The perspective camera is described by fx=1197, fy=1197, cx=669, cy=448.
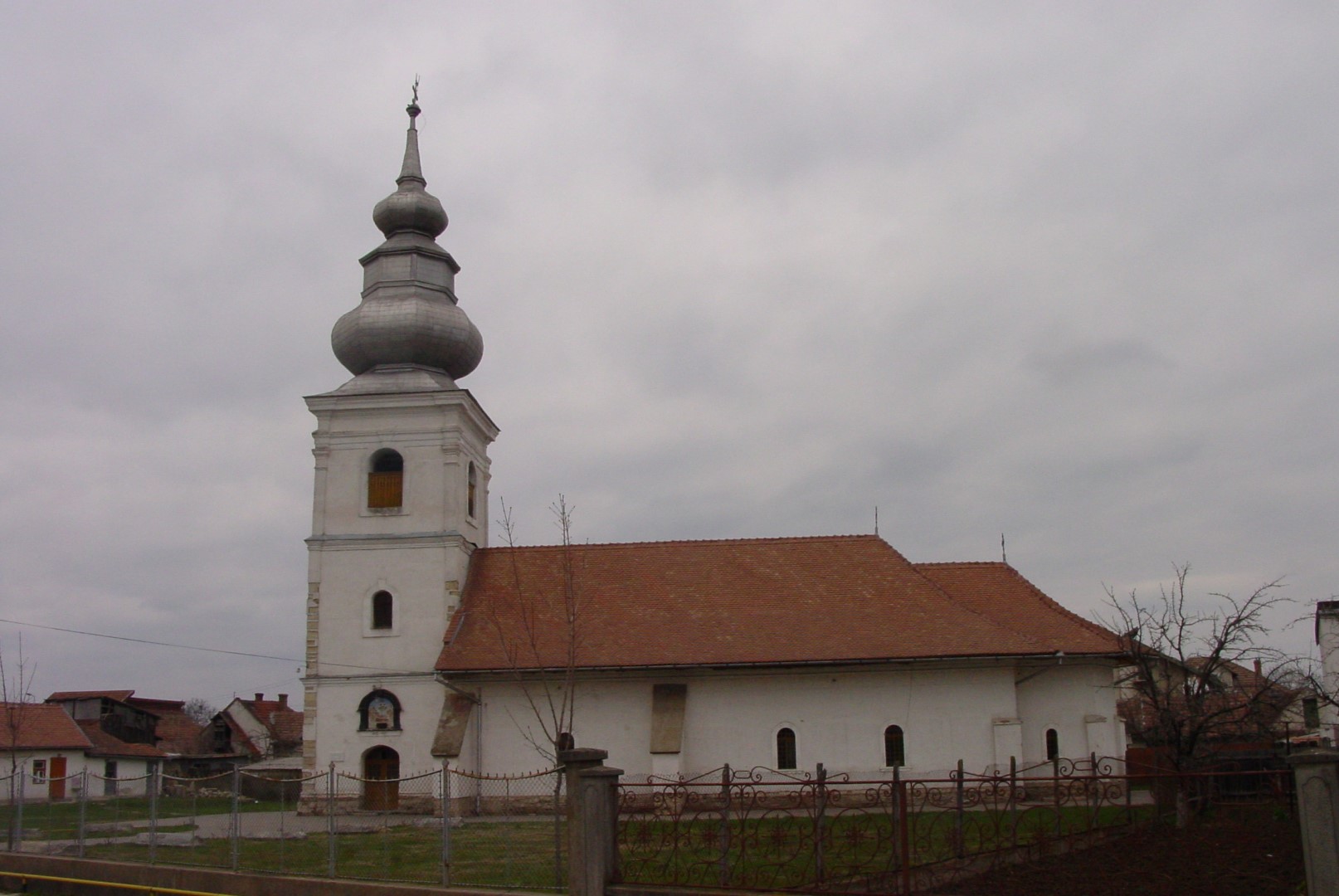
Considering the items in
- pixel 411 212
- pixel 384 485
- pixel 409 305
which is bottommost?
pixel 384 485

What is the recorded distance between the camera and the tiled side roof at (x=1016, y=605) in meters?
29.8

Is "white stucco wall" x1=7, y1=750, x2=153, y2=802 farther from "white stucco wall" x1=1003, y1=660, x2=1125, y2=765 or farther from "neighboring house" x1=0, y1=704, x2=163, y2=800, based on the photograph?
"white stucco wall" x1=1003, y1=660, x2=1125, y2=765

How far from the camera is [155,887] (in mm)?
16797

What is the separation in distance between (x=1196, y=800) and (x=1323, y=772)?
7.77m

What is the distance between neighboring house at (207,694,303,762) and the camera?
66.1 meters

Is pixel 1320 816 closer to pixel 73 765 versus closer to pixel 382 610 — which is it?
pixel 382 610

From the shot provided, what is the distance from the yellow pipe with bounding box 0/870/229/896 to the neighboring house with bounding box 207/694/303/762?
45774 mm

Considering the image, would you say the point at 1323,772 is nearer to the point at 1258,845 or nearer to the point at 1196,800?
the point at 1258,845

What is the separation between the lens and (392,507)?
32031mm

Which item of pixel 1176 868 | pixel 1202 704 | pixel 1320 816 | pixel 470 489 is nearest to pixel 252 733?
pixel 470 489

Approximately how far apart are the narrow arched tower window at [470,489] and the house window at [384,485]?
176 centimetres

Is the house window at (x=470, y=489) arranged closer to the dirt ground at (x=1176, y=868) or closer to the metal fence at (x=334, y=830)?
the metal fence at (x=334, y=830)

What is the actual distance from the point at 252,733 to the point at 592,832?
6446 centimetres

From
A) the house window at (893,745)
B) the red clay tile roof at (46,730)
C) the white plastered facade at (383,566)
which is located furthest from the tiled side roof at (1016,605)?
the red clay tile roof at (46,730)
